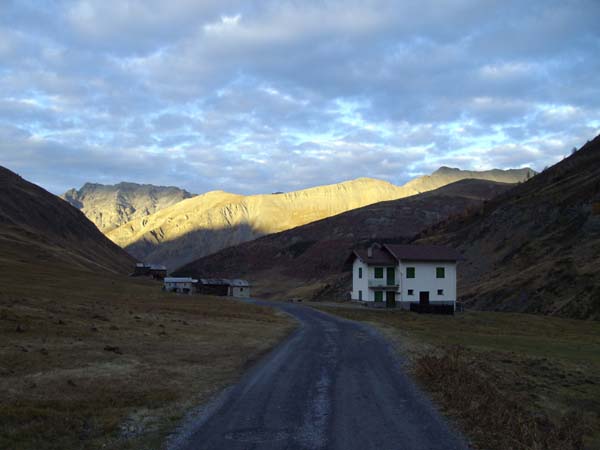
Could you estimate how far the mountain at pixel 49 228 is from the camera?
126081mm

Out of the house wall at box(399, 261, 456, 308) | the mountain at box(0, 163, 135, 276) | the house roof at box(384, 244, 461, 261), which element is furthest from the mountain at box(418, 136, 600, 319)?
Answer: the mountain at box(0, 163, 135, 276)

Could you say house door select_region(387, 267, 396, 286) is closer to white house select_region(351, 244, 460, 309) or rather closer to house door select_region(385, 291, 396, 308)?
white house select_region(351, 244, 460, 309)

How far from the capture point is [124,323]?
35406mm

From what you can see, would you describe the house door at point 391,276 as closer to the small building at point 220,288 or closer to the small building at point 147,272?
the small building at point 220,288

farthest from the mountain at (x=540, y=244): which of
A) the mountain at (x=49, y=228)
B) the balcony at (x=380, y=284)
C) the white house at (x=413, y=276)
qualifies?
the mountain at (x=49, y=228)

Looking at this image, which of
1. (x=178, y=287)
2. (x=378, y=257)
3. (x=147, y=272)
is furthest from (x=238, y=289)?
(x=378, y=257)

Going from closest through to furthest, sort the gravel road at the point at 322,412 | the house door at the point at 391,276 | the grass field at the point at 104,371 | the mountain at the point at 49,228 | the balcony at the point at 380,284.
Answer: the gravel road at the point at 322,412
the grass field at the point at 104,371
the balcony at the point at 380,284
the house door at the point at 391,276
the mountain at the point at 49,228

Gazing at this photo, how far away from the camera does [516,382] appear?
22891 mm

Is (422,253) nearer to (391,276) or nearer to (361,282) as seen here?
(391,276)

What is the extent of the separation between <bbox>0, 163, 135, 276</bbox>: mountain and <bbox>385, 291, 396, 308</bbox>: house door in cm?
6939

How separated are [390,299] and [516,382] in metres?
51.4

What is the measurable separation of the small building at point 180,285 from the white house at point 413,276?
56.2 m

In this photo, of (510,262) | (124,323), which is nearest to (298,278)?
(510,262)

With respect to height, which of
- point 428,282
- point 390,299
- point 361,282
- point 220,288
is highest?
point 428,282
